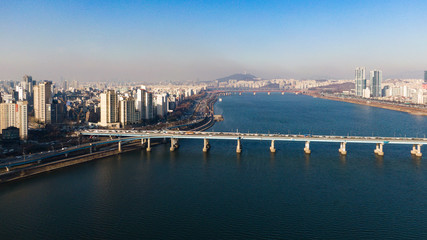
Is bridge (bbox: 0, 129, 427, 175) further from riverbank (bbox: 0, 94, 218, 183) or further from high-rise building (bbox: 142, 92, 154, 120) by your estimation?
high-rise building (bbox: 142, 92, 154, 120)

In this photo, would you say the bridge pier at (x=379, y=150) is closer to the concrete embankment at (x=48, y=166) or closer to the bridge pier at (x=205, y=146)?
the bridge pier at (x=205, y=146)

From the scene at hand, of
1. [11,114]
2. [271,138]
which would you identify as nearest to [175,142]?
[271,138]

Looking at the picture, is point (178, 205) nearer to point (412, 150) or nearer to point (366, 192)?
point (366, 192)

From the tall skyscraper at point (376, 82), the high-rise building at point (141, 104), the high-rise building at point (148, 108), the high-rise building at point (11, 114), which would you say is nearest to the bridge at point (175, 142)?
the high-rise building at point (11, 114)

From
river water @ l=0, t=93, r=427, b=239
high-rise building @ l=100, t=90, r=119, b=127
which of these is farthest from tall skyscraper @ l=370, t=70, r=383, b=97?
high-rise building @ l=100, t=90, r=119, b=127

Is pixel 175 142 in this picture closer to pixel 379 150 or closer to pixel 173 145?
pixel 173 145

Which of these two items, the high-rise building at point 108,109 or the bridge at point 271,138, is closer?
the bridge at point 271,138
